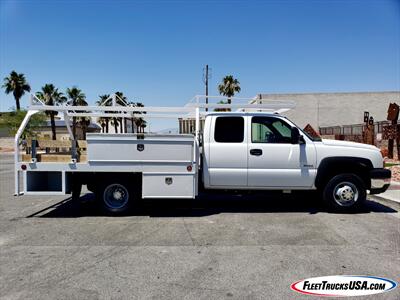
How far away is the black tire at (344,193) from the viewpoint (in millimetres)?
6375

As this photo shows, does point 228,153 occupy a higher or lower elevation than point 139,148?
lower

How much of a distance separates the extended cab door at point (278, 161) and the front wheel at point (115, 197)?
2531 mm

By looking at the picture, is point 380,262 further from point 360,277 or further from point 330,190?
point 330,190

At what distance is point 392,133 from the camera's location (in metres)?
17.9

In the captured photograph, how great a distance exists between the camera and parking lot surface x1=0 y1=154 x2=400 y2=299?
3467 millimetres

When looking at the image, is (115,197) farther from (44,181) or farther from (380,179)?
(380,179)

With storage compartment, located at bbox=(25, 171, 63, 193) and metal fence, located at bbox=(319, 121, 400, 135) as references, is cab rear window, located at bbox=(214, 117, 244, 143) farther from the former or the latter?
metal fence, located at bbox=(319, 121, 400, 135)

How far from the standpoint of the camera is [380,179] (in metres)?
6.29

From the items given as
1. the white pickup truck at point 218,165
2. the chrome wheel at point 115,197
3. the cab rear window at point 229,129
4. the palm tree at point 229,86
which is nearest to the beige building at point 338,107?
the palm tree at point 229,86

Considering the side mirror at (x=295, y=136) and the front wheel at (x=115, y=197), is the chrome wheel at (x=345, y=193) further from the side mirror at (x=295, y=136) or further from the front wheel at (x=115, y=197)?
the front wheel at (x=115, y=197)

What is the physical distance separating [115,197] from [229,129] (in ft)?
9.01

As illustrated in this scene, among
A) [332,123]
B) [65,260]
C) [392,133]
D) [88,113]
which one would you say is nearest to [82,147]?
[88,113]

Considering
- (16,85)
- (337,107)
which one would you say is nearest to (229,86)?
(337,107)

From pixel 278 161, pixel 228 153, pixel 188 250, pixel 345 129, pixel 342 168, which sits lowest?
pixel 188 250
